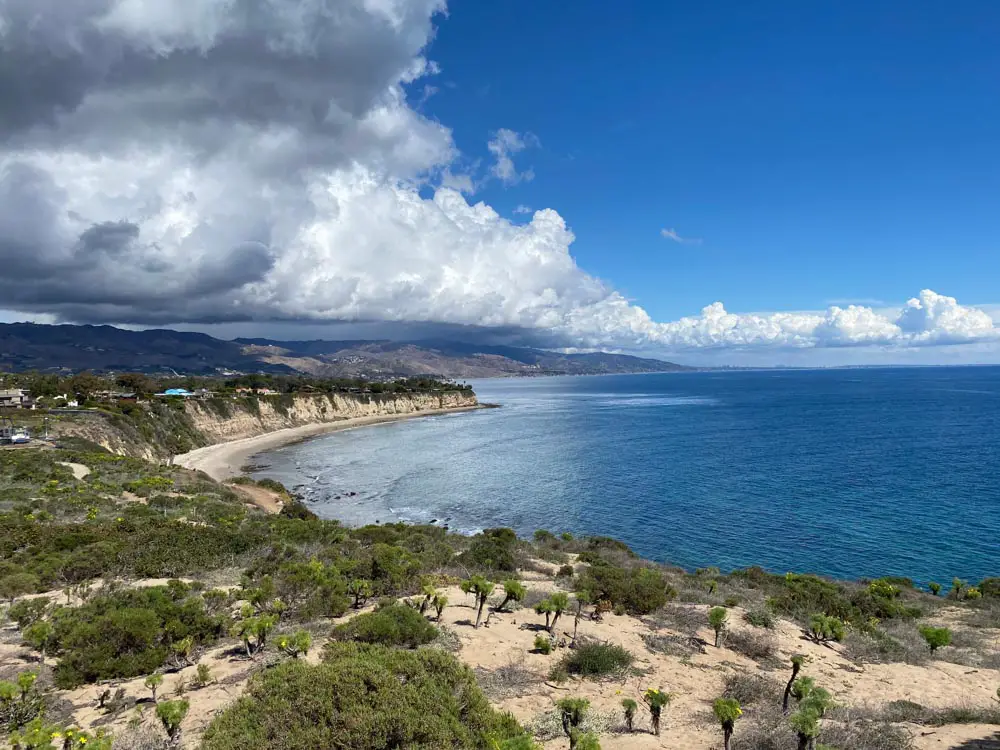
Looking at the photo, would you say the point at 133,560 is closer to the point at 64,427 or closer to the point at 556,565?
the point at 556,565

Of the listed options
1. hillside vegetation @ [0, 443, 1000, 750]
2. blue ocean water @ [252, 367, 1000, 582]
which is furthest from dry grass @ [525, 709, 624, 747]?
blue ocean water @ [252, 367, 1000, 582]

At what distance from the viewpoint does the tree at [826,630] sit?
16328 millimetres

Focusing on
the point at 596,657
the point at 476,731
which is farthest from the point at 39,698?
the point at 596,657

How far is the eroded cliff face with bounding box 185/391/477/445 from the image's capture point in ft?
327

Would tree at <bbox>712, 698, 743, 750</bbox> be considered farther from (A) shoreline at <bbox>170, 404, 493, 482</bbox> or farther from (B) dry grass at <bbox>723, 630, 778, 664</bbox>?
(A) shoreline at <bbox>170, 404, 493, 482</bbox>

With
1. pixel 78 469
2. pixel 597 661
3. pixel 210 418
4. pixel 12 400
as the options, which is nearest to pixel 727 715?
pixel 597 661

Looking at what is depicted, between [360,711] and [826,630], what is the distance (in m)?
15.2

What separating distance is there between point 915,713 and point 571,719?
771cm

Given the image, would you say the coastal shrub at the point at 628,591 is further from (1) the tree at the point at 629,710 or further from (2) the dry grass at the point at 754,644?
(1) the tree at the point at 629,710

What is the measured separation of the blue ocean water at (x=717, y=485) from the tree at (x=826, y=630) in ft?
62.4

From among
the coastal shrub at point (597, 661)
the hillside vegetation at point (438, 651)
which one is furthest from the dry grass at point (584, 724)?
the coastal shrub at point (597, 661)

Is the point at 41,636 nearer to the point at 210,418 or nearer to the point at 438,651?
the point at 438,651

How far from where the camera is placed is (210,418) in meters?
99.4

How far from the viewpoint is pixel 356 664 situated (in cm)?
885
